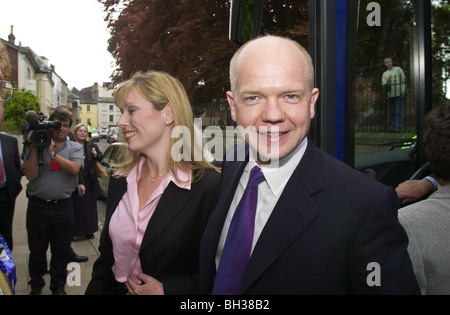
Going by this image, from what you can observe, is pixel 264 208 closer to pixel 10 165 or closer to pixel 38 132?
pixel 10 165

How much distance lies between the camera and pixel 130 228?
5.62 feet

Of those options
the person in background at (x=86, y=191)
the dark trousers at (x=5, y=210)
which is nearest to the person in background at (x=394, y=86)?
the dark trousers at (x=5, y=210)

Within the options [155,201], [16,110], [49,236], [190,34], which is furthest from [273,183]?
[16,110]

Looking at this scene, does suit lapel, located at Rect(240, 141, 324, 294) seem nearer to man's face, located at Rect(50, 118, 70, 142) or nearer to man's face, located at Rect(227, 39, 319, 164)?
man's face, located at Rect(227, 39, 319, 164)

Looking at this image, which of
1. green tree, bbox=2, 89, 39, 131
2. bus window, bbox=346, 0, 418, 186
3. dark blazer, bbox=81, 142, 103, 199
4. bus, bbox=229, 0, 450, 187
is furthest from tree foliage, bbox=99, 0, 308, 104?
green tree, bbox=2, 89, 39, 131

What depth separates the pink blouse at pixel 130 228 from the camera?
1.70 meters

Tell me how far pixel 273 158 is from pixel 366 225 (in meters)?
0.38

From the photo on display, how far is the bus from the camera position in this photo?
5.69 ft

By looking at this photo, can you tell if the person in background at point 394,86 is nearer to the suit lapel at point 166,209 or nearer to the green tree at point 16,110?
the suit lapel at point 166,209

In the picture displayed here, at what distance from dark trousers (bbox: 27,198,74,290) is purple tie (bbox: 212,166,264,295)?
3.13 metres

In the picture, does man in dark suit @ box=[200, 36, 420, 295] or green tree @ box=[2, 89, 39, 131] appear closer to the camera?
man in dark suit @ box=[200, 36, 420, 295]

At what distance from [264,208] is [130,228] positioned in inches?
28.2

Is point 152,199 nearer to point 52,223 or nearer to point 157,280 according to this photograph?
point 157,280
